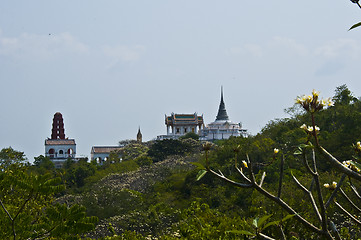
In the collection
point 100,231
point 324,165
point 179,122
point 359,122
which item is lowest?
point 100,231

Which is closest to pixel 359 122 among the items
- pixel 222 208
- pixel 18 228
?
pixel 222 208

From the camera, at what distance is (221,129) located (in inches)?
3617

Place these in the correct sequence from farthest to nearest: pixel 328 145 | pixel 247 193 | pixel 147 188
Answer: pixel 147 188
pixel 328 145
pixel 247 193

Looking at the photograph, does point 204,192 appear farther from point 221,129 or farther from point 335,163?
point 221,129

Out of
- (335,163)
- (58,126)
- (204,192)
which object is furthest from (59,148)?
(335,163)

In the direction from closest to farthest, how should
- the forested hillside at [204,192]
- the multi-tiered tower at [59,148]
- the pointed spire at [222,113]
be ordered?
the forested hillside at [204,192] → the multi-tiered tower at [59,148] → the pointed spire at [222,113]

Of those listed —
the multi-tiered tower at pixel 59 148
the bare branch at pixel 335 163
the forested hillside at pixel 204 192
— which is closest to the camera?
the bare branch at pixel 335 163

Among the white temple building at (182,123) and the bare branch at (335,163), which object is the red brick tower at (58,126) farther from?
the bare branch at (335,163)

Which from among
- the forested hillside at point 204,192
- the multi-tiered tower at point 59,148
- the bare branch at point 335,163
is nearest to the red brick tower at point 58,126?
the multi-tiered tower at point 59,148

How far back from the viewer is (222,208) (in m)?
26.0

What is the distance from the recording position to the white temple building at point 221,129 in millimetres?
90500

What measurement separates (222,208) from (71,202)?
16.1 meters

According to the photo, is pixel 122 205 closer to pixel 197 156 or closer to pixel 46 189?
pixel 197 156

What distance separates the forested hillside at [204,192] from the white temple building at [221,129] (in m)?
26.6
